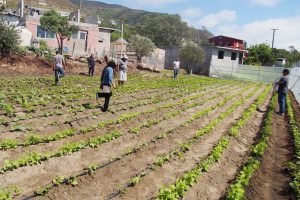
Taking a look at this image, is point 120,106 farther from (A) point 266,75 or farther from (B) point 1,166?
(A) point 266,75

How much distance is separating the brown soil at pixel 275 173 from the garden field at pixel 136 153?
22 mm

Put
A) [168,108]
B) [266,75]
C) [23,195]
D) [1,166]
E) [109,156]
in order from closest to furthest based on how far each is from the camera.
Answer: [23,195], [1,166], [109,156], [168,108], [266,75]

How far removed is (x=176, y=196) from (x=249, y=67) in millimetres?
42614

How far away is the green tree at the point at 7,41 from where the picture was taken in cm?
2741

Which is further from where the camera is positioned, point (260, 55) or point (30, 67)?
point (260, 55)

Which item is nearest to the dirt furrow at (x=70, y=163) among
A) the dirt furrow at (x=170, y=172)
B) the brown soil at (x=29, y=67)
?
the dirt furrow at (x=170, y=172)

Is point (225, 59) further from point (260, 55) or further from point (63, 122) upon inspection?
point (63, 122)

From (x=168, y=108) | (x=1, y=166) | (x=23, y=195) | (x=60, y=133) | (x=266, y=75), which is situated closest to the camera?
(x=23, y=195)

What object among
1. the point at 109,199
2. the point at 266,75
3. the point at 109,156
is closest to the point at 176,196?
the point at 109,199

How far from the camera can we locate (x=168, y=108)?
49.7 ft

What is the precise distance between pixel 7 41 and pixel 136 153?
2191cm

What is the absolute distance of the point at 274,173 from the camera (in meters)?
8.44

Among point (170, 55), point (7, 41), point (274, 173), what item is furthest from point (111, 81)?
point (170, 55)

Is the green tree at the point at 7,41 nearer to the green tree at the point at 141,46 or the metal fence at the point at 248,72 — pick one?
the green tree at the point at 141,46
